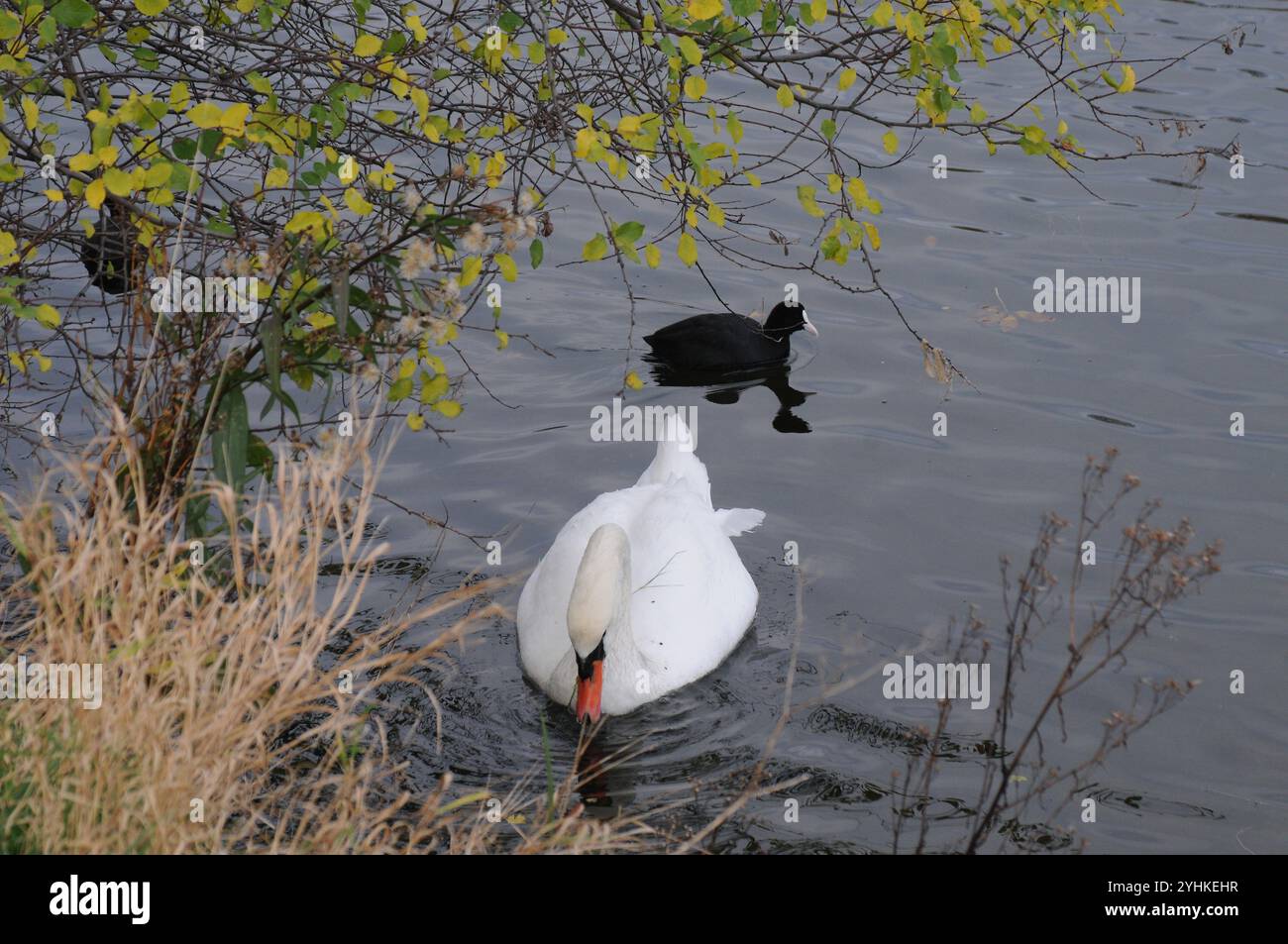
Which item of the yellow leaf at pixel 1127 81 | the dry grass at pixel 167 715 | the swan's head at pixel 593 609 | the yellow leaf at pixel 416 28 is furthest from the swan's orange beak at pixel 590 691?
the yellow leaf at pixel 1127 81

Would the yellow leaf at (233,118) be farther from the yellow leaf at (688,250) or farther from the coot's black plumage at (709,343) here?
the coot's black plumage at (709,343)

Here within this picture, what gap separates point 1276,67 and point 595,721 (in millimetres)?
11587

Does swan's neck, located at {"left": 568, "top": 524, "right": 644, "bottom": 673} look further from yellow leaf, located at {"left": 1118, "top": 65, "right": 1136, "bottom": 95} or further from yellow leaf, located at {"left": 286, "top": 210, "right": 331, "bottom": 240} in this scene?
yellow leaf, located at {"left": 1118, "top": 65, "right": 1136, "bottom": 95}

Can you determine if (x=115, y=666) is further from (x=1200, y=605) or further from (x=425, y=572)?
(x=1200, y=605)

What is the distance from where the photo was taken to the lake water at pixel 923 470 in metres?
5.93

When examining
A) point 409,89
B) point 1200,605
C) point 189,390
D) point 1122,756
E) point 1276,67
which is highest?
point 1276,67

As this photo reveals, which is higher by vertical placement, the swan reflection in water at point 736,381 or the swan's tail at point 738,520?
the swan reflection in water at point 736,381

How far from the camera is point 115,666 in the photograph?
4164 millimetres

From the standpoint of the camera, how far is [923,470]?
848cm

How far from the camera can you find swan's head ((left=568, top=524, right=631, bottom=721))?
5930 millimetres

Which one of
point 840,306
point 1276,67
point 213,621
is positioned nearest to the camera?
point 213,621

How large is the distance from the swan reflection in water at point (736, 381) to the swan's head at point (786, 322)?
0.82ft

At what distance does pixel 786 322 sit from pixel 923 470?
6.96 feet

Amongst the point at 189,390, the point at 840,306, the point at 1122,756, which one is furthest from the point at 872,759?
the point at 840,306
